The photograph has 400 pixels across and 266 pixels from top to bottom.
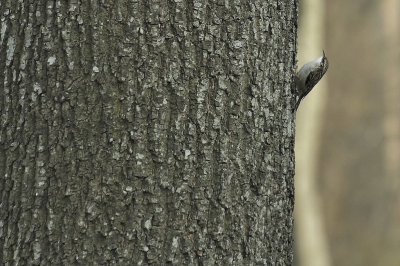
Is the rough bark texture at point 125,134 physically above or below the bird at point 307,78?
below

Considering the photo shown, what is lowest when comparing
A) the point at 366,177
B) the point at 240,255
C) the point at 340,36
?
the point at 240,255

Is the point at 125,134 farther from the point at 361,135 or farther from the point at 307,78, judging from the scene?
the point at 361,135

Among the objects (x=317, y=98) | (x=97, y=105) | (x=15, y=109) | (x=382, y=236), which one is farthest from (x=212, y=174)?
(x=382, y=236)

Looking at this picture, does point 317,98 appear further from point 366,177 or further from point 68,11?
point 68,11

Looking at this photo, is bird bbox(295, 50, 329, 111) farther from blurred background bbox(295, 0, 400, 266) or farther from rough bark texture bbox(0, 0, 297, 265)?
blurred background bbox(295, 0, 400, 266)

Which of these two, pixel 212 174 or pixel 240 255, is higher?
pixel 212 174

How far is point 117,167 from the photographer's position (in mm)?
2082

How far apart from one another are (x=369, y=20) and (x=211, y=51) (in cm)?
917

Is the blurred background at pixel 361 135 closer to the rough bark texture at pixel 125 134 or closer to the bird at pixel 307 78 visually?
the bird at pixel 307 78

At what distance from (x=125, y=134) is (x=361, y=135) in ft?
29.6

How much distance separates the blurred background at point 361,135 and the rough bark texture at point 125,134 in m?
8.38

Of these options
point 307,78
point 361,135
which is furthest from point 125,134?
point 361,135

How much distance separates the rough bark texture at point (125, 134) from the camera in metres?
2.08

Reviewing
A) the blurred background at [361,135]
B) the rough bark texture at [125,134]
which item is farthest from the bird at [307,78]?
the blurred background at [361,135]
